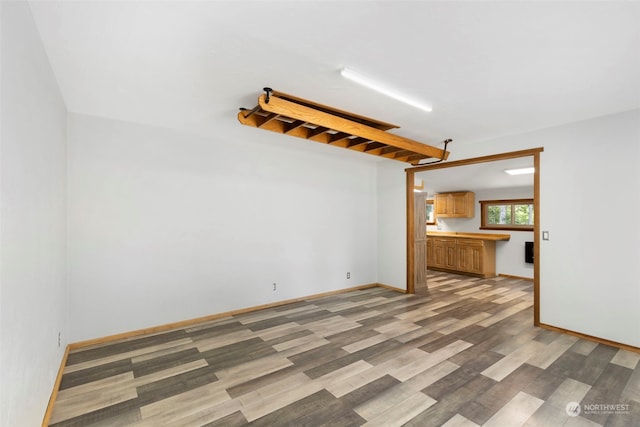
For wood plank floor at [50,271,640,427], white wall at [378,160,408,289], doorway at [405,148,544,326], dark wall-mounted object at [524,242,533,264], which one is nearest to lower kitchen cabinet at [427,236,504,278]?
dark wall-mounted object at [524,242,533,264]

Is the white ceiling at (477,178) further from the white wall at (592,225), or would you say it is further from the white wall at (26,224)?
the white wall at (26,224)

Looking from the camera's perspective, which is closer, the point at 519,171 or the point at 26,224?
the point at 26,224

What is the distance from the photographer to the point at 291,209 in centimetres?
512

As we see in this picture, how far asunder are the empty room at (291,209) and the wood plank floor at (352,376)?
2cm

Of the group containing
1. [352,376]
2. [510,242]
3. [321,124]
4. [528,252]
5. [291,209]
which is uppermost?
[321,124]

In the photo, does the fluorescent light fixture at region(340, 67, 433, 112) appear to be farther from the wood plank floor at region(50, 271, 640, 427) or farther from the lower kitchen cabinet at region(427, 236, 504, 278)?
the lower kitchen cabinet at region(427, 236, 504, 278)

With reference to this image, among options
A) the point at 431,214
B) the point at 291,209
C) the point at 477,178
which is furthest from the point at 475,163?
the point at 431,214

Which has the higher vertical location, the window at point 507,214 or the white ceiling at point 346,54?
the white ceiling at point 346,54

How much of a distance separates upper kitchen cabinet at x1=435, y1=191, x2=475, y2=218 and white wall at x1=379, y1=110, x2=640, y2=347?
13.4ft

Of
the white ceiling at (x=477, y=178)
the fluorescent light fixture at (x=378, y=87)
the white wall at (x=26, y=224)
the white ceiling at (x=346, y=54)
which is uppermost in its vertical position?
the white ceiling at (x=346, y=54)

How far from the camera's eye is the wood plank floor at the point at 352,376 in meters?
2.18

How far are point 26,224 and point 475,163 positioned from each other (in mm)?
5085

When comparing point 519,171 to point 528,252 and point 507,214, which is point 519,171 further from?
point 528,252

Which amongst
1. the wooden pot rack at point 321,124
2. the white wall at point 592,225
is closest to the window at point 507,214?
the white wall at point 592,225
